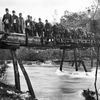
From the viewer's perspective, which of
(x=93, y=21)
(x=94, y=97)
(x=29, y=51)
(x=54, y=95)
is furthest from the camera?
(x=29, y=51)

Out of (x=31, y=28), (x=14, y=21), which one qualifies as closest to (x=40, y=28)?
(x=31, y=28)

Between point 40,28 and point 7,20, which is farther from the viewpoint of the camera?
point 40,28

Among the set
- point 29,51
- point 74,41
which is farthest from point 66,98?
point 29,51

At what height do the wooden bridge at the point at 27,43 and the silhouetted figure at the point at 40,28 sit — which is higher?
the silhouetted figure at the point at 40,28

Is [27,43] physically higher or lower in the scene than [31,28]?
lower

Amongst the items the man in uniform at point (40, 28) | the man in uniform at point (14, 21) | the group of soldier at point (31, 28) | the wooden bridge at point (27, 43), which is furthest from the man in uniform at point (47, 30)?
the man in uniform at point (14, 21)

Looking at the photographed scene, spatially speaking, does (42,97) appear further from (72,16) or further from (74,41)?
(72,16)

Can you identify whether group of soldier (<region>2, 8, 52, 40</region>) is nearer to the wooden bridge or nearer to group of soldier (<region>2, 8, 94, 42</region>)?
group of soldier (<region>2, 8, 94, 42</region>)

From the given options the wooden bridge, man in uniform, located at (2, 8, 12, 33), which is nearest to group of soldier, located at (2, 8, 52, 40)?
man in uniform, located at (2, 8, 12, 33)

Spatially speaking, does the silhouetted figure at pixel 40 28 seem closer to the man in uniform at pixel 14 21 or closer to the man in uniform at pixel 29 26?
the man in uniform at pixel 29 26

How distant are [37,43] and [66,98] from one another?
25.3ft

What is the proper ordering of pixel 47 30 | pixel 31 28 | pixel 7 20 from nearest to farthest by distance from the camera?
pixel 7 20 → pixel 31 28 → pixel 47 30

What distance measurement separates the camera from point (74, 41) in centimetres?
3250

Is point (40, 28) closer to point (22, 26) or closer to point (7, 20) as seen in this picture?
point (22, 26)
